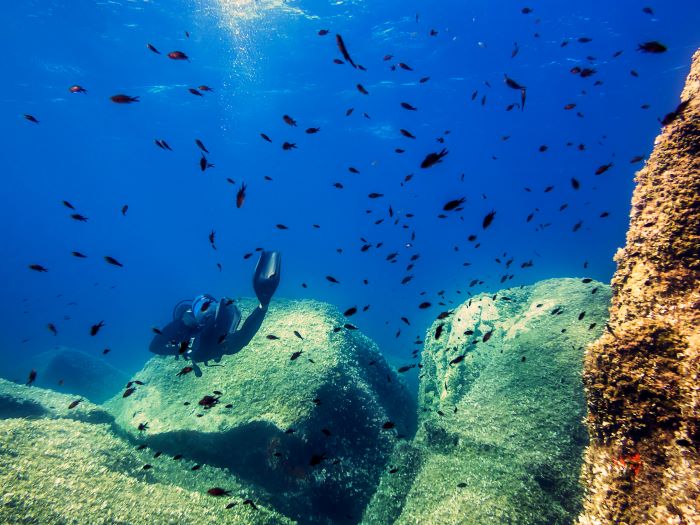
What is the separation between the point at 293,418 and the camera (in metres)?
7.70

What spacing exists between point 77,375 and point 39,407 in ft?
47.6

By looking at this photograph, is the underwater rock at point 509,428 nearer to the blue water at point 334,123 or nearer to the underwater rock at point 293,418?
the underwater rock at point 293,418

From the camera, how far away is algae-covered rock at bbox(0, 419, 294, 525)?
16.4ft

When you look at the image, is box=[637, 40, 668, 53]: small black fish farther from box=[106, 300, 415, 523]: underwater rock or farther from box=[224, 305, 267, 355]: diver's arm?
box=[224, 305, 267, 355]: diver's arm

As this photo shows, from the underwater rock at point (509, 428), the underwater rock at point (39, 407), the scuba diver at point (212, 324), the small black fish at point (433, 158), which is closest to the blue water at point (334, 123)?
the underwater rock at point (509, 428)

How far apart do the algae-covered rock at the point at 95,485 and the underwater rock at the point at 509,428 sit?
3101 mm

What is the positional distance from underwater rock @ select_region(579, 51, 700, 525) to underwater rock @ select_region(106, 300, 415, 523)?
14.0 ft

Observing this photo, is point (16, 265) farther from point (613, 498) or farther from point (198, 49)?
point (613, 498)

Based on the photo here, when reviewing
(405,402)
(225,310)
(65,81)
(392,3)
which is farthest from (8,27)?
(405,402)

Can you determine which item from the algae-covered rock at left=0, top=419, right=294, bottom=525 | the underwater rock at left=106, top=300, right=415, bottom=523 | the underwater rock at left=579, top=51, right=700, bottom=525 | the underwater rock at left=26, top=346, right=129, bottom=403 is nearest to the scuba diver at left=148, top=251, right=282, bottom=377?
the underwater rock at left=106, top=300, right=415, bottom=523

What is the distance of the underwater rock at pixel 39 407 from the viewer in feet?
31.1

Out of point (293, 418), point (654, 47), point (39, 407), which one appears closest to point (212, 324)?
point (293, 418)

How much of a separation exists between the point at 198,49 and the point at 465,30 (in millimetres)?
22963

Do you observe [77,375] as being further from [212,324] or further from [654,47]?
[654,47]
